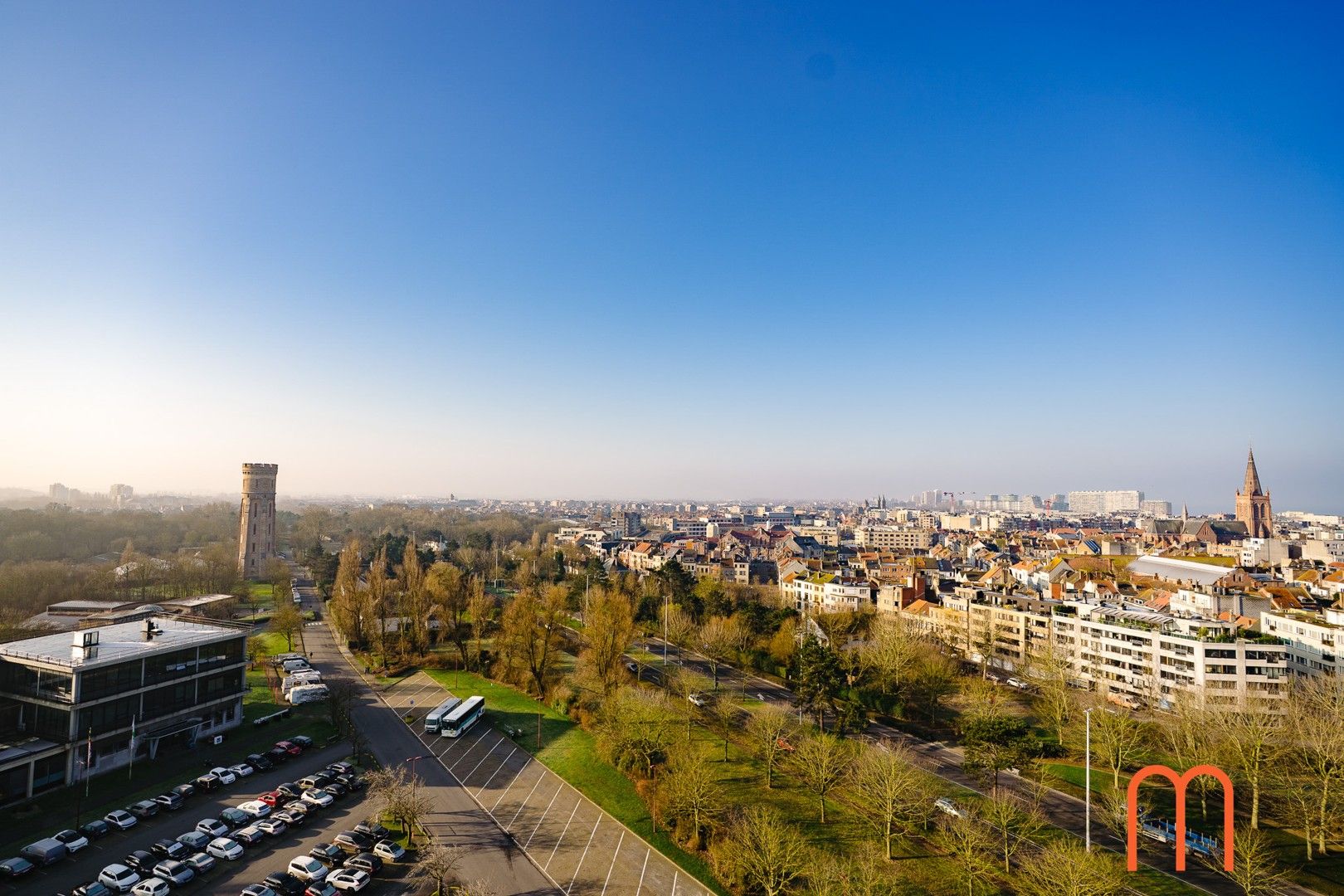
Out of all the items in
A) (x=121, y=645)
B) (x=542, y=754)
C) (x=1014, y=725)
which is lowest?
(x=542, y=754)

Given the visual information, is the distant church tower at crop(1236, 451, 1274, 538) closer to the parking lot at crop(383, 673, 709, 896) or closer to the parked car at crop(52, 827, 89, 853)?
the parking lot at crop(383, 673, 709, 896)

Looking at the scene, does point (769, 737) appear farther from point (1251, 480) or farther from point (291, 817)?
point (1251, 480)

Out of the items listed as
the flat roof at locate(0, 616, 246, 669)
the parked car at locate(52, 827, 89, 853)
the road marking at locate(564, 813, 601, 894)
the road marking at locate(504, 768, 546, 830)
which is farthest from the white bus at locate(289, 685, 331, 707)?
the road marking at locate(564, 813, 601, 894)

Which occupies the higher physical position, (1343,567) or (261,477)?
(261,477)

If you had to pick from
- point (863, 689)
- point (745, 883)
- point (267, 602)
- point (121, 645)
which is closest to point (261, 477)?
point (267, 602)

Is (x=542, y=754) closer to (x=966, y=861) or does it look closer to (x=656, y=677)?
(x=656, y=677)

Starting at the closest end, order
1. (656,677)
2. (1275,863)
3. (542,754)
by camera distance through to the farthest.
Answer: (1275,863) → (542,754) → (656,677)

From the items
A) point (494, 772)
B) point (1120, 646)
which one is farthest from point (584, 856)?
point (1120, 646)

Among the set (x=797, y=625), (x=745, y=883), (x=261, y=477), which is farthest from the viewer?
(x=261, y=477)
